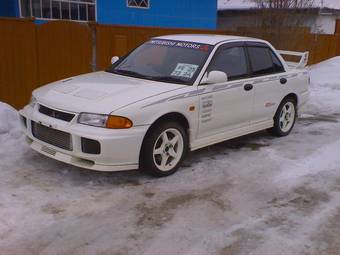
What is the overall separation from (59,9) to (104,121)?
29.8 feet

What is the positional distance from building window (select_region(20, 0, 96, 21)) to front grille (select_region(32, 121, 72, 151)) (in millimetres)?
8287

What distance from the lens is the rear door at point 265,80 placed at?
6.72m

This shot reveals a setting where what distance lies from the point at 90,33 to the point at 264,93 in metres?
3.88

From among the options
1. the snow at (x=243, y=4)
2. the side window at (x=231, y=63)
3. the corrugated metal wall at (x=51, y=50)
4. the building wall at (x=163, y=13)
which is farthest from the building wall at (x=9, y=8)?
the snow at (x=243, y=4)

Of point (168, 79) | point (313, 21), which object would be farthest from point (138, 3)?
point (313, 21)

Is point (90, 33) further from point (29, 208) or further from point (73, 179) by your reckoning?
point (29, 208)

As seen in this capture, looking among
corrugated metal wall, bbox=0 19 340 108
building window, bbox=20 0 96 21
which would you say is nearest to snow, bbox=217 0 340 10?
building window, bbox=20 0 96 21

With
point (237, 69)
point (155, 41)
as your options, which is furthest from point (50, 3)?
point (237, 69)

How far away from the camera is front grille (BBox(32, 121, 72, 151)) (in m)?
5.02

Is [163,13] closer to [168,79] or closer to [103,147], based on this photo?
[168,79]

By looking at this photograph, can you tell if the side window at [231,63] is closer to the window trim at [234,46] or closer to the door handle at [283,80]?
the window trim at [234,46]

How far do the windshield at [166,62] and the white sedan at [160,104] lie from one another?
0.01 m

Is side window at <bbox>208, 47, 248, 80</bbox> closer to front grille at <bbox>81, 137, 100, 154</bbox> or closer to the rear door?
the rear door

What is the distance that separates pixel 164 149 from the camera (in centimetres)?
546
